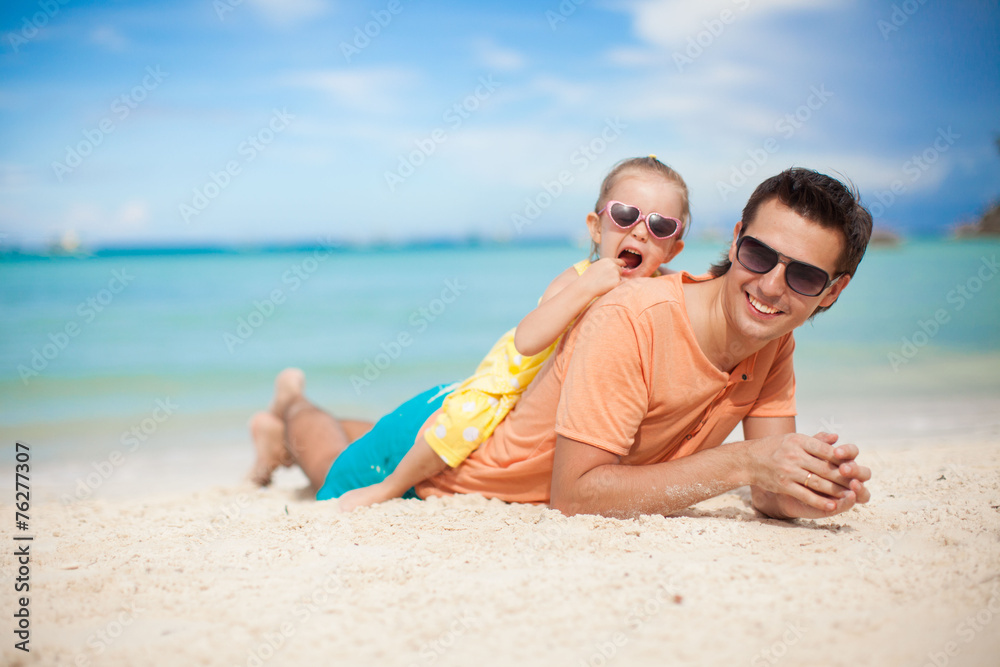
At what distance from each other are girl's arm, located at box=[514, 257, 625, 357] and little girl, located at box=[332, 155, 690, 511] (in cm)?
15

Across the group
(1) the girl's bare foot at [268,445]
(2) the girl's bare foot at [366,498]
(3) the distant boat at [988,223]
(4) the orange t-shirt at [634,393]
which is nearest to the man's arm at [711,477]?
(4) the orange t-shirt at [634,393]

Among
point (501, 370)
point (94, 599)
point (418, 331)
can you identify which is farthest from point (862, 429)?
point (418, 331)

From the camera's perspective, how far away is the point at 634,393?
260cm

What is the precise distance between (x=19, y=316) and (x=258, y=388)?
27.5ft

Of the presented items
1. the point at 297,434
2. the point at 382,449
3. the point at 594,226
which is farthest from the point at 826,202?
the point at 297,434

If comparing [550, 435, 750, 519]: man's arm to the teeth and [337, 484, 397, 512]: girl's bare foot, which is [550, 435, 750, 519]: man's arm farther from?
[337, 484, 397, 512]: girl's bare foot

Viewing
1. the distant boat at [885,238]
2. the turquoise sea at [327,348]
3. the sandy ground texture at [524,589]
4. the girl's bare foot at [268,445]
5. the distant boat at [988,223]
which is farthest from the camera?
the distant boat at [885,238]

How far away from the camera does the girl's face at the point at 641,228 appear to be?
318 centimetres

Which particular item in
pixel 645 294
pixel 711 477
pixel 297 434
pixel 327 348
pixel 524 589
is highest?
pixel 645 294

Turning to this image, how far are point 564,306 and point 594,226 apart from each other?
32.2 inches

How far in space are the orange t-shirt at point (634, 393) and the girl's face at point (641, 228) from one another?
0.49m

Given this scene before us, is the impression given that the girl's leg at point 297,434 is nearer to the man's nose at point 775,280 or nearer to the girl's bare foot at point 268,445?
the girl's bare foot at point 268,445

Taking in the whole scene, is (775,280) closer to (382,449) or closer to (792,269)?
(792,269)

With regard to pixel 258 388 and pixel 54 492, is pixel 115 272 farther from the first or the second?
pixel 54 492
